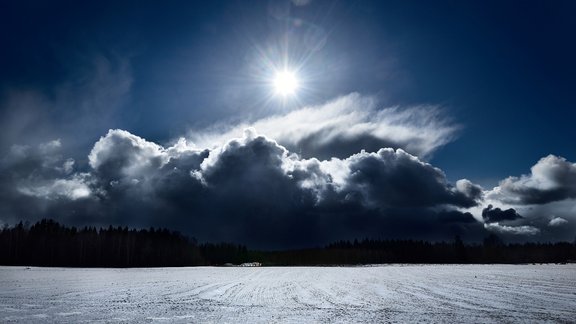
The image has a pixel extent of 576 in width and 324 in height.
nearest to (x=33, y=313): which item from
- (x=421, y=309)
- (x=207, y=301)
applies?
(x=207, y=301)

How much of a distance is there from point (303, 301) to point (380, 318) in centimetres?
590

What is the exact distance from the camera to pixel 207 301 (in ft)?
62.0

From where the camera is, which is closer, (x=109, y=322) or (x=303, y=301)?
(x=109, y=322)

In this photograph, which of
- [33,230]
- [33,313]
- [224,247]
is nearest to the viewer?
[33,313]

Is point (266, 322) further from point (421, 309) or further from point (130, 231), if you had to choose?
point (130, 231)

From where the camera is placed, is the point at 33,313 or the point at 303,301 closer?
the point at 33,313

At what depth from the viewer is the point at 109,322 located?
12438 millimetres

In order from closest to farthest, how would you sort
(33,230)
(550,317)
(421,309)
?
(550,317), (421,309), (33,230)

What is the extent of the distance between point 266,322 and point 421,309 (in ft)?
21.7

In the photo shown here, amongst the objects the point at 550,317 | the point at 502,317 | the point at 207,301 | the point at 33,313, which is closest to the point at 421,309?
the point at 502,317

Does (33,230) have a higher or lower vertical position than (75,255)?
higher

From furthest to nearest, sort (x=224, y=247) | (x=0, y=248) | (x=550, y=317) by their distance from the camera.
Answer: (x=224, y=247) → (x=0, y=248) → (x=550, y=317)

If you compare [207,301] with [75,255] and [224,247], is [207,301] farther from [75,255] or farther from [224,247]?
[224,247]

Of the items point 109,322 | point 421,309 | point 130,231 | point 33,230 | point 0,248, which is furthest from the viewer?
point 130,231
